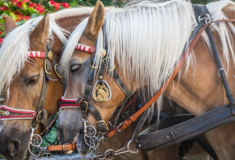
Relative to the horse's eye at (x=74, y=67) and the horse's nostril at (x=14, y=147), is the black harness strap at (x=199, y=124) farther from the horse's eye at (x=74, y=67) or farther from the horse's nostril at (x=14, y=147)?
the horse's nostril at (x=14, y=147)

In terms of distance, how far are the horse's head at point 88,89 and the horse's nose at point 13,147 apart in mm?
388

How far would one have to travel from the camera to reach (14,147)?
6.22ft

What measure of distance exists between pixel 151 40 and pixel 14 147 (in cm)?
122

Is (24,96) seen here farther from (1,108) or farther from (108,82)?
(108,82)

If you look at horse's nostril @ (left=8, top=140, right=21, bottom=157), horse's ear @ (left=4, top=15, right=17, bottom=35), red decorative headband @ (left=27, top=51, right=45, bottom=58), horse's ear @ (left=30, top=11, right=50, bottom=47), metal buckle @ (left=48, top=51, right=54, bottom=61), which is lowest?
horse's nostril @ (left=8, top=140, right=21, bottom=157)

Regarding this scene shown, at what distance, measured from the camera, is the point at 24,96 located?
1.86 meters

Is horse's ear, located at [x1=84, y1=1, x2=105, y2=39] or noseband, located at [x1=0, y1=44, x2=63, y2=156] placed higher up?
horse's ear, located at [x1=84, y1=1, x2=105, y2=39]

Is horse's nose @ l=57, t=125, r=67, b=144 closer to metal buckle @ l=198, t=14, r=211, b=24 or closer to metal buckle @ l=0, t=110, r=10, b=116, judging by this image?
metal buckle @ l=0, t=110, r=10, b=116

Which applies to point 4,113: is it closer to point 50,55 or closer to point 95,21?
point 50,55

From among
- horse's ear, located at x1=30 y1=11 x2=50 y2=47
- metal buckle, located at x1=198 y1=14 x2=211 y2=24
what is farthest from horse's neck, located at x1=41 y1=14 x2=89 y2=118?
metal buckle, located at x1=198 y1=14 x2=211 y2=24

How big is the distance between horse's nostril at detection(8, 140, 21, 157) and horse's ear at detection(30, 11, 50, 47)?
0.70m

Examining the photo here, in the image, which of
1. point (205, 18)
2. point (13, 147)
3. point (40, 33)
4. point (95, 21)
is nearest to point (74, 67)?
point (95, 21)

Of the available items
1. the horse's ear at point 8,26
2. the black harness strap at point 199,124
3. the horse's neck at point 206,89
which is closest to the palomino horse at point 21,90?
the horse's ear at point 8,26

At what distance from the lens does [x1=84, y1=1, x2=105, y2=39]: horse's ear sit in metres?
1.62
